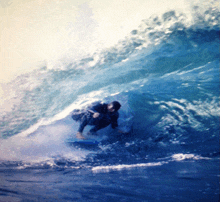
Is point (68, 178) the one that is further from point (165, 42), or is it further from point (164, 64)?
point (165, 42)

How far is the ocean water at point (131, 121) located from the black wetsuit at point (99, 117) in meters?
0.14

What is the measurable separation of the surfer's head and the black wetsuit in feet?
0.18

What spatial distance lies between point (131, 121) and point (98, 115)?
2.11 ft

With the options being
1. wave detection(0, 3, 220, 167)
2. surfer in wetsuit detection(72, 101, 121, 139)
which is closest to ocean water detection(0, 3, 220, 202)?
wave detection(0, 3, 220, 167)

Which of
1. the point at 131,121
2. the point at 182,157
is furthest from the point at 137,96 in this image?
the point at 182,157

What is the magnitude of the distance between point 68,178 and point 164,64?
2593mm

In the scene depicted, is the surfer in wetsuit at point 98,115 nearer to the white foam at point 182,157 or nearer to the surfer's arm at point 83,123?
the surfer's arm at point 83,123

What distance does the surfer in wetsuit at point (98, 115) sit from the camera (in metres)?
2.14

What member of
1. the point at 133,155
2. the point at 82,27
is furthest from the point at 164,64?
the point at 133,155

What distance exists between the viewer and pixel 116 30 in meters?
1.80

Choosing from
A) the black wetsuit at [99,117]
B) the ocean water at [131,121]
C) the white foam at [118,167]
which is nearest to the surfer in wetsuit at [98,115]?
the black wetsuit at [99,117]

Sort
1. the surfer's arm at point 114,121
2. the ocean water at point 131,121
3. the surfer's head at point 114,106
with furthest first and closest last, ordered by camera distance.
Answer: the surfer's arm at point 114,121, the surfer's head at point 114,106, the ocean water at point 131,121

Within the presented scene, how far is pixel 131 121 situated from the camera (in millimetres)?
2449

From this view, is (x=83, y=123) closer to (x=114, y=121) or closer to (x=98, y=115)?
(x=98, y=115)
